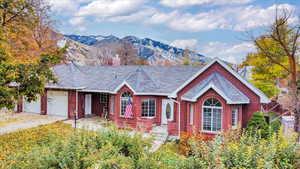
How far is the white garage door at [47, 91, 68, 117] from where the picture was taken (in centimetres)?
2162

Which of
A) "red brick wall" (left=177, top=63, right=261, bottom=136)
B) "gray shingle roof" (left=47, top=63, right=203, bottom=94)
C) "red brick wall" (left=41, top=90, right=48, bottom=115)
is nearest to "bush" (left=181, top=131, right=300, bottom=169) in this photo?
"red brick wall" (left=177, top=63, right=261, bottom=136)

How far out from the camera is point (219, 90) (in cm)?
1416

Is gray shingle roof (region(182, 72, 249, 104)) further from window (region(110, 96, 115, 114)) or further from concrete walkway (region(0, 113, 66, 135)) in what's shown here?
concrete walkway (region(0, 113, 66, 135))

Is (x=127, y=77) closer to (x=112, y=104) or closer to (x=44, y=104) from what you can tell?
(x=112, y=104)

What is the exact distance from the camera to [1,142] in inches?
465

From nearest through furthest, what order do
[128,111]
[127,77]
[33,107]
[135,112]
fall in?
[135,112] < [128,111] < [127,77] < [33,107]

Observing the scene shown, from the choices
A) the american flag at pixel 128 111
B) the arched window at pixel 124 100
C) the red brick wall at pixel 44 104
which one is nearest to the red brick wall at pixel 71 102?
the red brick wall at pixel 44 104

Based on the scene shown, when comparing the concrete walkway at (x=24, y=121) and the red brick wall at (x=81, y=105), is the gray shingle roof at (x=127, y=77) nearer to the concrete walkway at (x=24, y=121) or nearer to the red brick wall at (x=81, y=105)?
the red brick wall at (x=81, y=105)

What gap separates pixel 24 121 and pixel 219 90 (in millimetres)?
16626

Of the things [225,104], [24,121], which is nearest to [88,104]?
[24,121]

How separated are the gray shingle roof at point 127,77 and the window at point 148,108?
0.97 meters

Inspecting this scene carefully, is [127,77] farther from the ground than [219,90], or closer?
farther from the ground

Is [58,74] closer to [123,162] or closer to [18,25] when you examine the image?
[18,25]

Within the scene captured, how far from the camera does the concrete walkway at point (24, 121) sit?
55.5 feet
